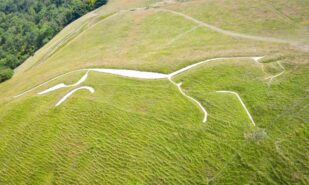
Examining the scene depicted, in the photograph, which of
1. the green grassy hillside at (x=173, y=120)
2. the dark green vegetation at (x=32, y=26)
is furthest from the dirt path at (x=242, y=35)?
the dark green vegetation at (x=32, y=26)

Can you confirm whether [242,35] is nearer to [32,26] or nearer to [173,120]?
[173,120]

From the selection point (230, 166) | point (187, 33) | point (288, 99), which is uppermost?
point (187, 33)

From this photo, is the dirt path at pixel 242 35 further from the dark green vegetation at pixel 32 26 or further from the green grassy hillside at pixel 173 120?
the dark green vegetation at pixel 32 26

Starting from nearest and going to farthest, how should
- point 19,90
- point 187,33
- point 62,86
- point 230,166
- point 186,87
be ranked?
point 230,166 < point 186,87 < point 62,86 < point 19,90 < point 187,33

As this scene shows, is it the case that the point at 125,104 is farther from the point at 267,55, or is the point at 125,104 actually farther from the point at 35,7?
the point at 35,7

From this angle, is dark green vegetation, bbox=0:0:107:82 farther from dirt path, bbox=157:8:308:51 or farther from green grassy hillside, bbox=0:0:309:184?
dirt path, bbox=157:8:308:51

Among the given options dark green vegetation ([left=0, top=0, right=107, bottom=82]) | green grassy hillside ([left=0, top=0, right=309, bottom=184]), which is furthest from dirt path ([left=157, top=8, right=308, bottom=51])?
dark green vegetation ([left=0, top=0, right=107, bottom=82])

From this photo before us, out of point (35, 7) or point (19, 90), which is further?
point (35, 7)

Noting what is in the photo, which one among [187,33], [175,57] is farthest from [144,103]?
[187,33]
